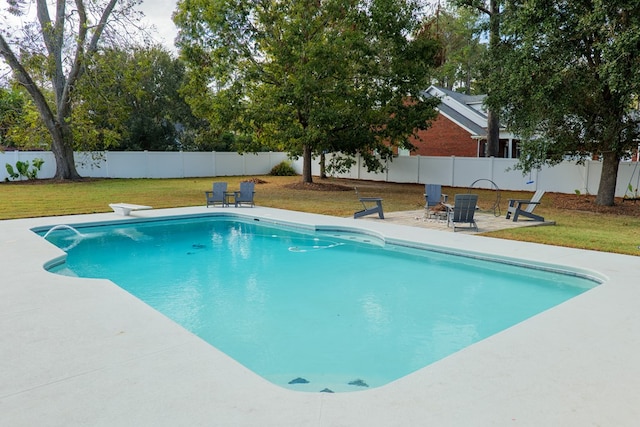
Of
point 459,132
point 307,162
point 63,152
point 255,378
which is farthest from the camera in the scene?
point 459,132

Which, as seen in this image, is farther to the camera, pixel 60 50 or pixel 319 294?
pixel 60 50

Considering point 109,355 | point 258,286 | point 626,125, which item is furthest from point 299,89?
point 109,355

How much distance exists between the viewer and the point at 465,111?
2945cm

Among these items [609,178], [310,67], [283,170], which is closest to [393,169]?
[283,170]

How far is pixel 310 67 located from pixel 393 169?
9.13 m

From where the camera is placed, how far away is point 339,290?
7715 millimetres

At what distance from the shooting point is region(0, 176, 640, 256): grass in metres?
10.5

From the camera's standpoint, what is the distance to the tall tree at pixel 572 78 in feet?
41.4

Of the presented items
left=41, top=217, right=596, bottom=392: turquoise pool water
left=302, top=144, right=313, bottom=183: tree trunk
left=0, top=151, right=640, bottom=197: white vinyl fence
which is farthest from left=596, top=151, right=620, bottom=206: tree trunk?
left=302, top=144, right=313, bottom=183: tree trunk

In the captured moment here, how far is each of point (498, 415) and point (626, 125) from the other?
14.6 meters

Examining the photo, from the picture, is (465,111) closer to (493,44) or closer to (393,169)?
(393,169)

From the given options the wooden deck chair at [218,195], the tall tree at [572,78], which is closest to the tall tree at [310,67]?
the tall tree at [572,78]

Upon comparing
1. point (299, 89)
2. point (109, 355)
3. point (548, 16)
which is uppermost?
point (548, 16)

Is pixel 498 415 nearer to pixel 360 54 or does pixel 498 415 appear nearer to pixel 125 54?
pixel 360 54
